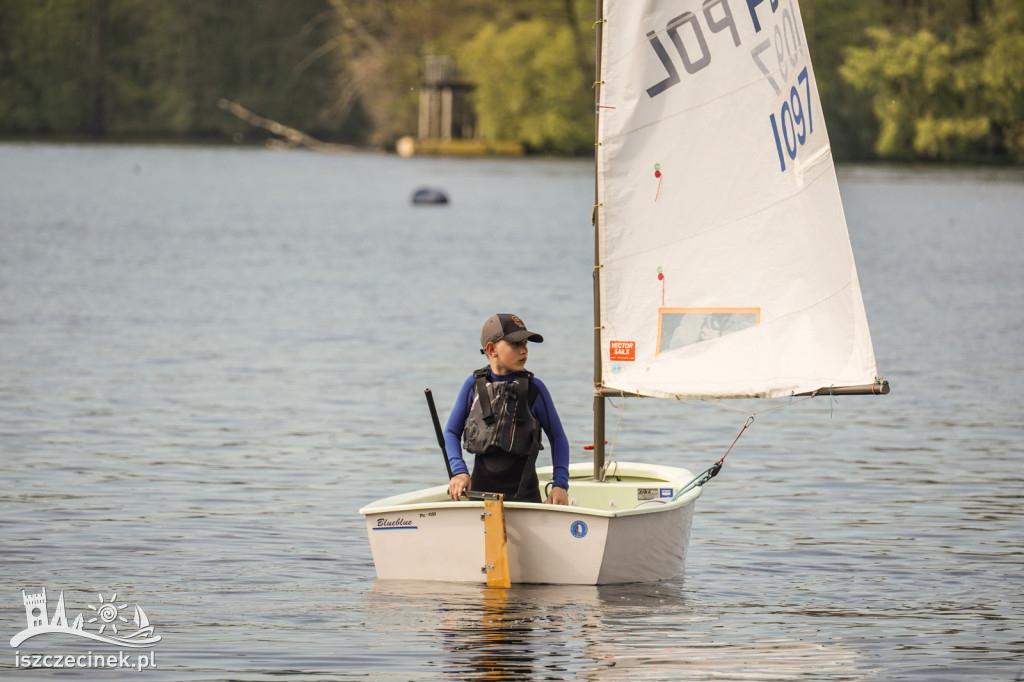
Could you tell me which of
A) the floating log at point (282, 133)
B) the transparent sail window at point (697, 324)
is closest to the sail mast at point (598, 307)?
the transparent sail window at point (697, 324)

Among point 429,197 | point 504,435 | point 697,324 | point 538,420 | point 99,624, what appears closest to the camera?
point 99,624

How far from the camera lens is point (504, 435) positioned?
435 inches

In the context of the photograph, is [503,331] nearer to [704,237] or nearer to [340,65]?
[704,237]

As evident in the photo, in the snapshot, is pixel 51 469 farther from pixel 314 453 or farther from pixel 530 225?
pixel 530 225

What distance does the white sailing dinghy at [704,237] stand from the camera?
11.7 m

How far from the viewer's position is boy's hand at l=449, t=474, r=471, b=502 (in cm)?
1092

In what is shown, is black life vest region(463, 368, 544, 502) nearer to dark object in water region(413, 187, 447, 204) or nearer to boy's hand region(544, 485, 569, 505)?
boy's hand region(544, 485, 569, 505)

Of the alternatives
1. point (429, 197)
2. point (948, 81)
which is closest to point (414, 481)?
point (429, 197)

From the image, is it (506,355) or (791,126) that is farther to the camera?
(791,126)

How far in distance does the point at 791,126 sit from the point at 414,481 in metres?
5.85

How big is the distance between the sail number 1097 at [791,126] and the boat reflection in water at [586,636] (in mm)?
3428

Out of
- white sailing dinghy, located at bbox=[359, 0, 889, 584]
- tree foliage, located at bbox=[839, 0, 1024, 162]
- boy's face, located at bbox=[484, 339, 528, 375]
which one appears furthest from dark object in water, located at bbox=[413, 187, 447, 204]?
boy's face, located at bbox=[484, 339, 528, 375]

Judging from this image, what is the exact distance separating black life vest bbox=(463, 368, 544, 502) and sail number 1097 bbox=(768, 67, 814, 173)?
2.83m

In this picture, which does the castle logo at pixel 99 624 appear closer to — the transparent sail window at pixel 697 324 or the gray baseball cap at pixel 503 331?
the gray baseball cap at pixel 503 331
